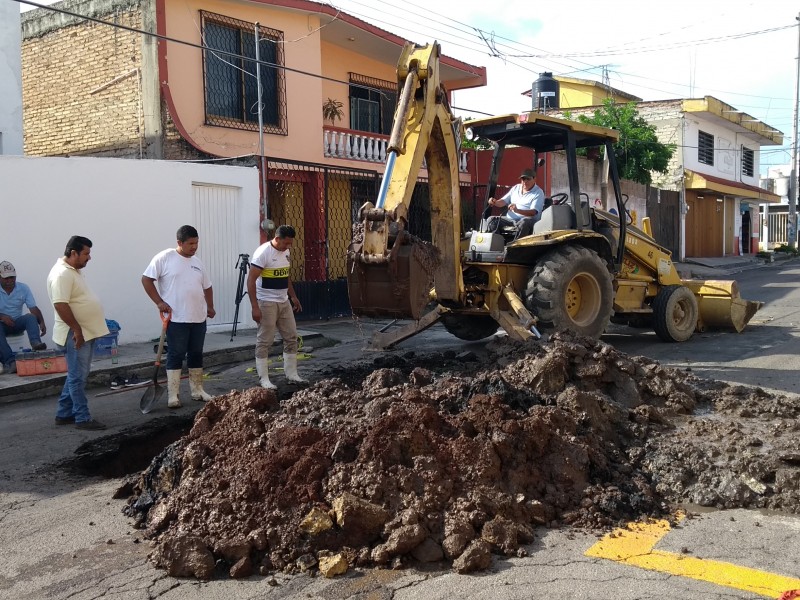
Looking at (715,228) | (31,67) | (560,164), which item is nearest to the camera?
(31,67)

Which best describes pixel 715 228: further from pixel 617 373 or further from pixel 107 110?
pixel 617 373

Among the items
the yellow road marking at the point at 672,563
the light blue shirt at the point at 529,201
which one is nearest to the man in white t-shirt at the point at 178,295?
the light blue shirt at the point at 529,201

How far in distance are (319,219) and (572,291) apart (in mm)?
7307

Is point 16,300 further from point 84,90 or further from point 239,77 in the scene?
point 239,77

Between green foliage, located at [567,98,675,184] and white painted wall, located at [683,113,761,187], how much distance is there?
17.3 feet

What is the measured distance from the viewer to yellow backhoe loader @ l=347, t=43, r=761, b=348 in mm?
6805

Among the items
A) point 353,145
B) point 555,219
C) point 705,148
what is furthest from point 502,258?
point 705,148

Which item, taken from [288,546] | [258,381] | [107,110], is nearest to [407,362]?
[258,381]

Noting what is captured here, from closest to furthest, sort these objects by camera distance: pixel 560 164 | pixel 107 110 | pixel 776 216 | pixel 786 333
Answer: pixel 786 333
pixel 107 110
pixel 560 164
pixel 776 216

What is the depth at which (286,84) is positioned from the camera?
15.4 m

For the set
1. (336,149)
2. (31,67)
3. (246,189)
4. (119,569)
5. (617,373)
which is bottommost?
(119,569)

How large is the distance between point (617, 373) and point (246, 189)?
8.01 metres

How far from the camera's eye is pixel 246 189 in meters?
12.6

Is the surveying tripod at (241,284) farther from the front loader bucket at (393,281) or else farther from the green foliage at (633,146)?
the green foliage at (633,146)
